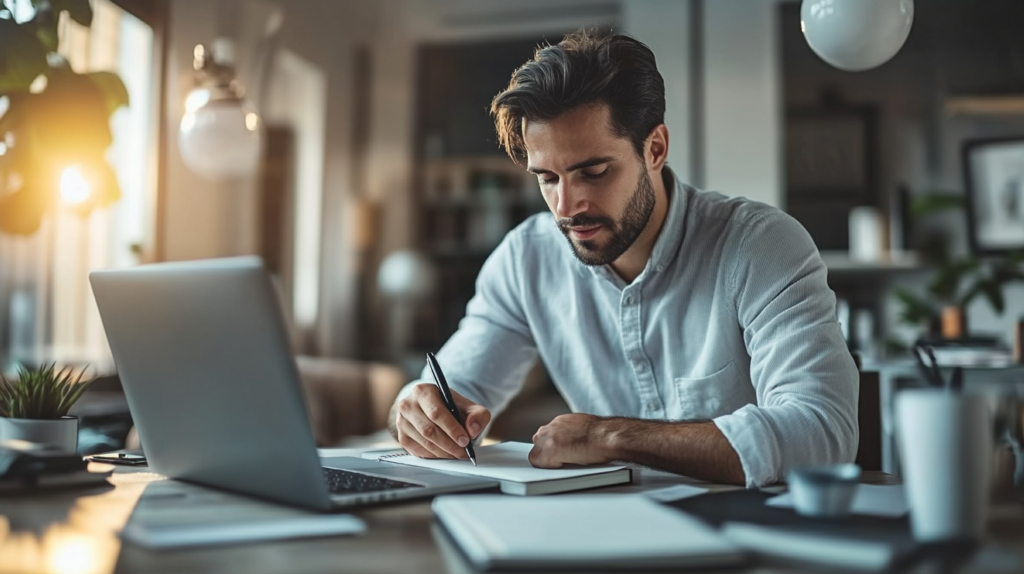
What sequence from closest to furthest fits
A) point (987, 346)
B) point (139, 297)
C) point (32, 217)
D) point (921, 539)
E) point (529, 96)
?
point (921, 539) < point (139, 297) < point (529, 96) < point (32, 217) < point (987, 346)

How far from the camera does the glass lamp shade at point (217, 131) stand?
2750 millimetres

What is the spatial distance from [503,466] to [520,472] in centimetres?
7

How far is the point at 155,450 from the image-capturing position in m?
1.10

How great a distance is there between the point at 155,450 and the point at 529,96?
2.68ft

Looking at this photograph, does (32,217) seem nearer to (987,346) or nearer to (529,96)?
(529,96)

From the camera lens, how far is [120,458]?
1.26 meters

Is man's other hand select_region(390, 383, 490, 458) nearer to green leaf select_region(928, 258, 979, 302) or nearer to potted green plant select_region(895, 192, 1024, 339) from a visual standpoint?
potted green plant select_region(895, 192, 1024, 339)

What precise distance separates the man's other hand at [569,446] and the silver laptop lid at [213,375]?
0.32 m

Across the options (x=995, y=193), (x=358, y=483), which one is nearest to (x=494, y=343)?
(x=358, y=483)

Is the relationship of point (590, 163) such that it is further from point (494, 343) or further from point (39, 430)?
point (39, 430)

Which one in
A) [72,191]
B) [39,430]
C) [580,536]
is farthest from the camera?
[72,191]

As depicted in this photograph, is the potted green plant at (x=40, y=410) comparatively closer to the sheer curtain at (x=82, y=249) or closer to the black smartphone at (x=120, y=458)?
the black smartphone at (x=120, y=458)

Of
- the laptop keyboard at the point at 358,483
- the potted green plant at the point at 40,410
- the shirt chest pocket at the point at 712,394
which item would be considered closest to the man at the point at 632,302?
the shirt chest pocket at the point at 712,394

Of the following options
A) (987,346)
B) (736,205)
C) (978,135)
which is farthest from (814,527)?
(978,135)
